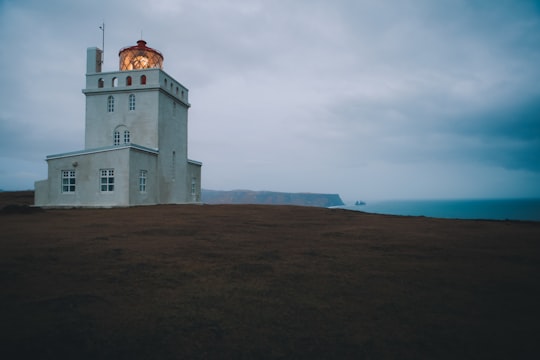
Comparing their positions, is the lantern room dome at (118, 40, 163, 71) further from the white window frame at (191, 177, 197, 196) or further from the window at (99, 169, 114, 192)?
the white window frame at (191, 177, 197, 196)

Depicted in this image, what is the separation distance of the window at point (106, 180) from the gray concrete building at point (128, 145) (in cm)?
7

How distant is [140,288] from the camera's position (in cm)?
489

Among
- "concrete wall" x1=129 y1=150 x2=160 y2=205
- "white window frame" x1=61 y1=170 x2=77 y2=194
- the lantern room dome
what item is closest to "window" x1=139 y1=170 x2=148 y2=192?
"concrete wall" x1=129 y1=150 x2=160 y2=205

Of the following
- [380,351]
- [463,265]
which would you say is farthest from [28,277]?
[463,265]

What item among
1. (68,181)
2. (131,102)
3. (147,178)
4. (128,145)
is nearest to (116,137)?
(131,102)

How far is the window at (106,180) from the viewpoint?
21562 mm

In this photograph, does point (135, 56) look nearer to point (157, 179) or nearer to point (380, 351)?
point (157, 179)

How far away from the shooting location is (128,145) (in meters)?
21.4

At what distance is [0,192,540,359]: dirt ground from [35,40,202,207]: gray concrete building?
46.7ft

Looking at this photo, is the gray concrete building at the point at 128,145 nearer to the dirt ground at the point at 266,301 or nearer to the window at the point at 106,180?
the window at the point at 106,180

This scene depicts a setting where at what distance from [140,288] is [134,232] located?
20.2 ft

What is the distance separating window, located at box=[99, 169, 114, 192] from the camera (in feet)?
70.7

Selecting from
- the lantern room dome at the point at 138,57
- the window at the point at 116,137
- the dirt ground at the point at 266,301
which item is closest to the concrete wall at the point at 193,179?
the window at the point at 116,137

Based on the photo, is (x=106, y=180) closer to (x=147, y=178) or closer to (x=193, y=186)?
(x=147, y=178)
